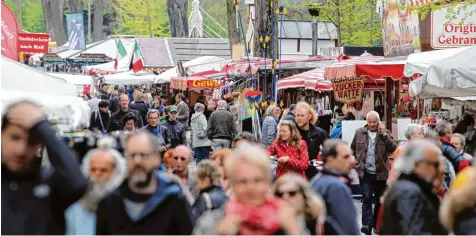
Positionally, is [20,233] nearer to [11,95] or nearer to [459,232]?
[459,232]

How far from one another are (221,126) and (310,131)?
6571 millimetres

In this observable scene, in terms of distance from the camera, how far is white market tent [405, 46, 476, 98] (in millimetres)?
Result: 13469

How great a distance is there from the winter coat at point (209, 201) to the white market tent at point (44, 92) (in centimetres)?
144

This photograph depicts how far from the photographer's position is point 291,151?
11750mm

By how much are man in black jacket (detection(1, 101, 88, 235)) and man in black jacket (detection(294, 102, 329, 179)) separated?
6.73m

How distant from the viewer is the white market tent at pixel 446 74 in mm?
13469

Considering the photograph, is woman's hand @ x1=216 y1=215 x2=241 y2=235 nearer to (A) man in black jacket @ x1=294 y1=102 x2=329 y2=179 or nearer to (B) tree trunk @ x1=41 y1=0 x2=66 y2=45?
(A) man in black jacket @ x1=294 y1=102 x2=329 y2=179

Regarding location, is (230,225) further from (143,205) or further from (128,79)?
(128,79)

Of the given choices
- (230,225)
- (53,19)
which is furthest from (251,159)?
(53,19)

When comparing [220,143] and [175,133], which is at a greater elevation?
[175,133]

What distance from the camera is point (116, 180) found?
6.30 metres

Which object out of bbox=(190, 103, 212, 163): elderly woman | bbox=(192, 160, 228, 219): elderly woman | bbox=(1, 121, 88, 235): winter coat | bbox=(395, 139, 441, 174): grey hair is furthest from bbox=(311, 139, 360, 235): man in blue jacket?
bbox=(190, 103, 212, 163): elderly woman

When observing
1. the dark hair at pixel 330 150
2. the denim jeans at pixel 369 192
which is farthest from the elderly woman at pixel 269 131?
the dark hair at pixel 330 150

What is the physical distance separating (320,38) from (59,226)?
69.5 meters
